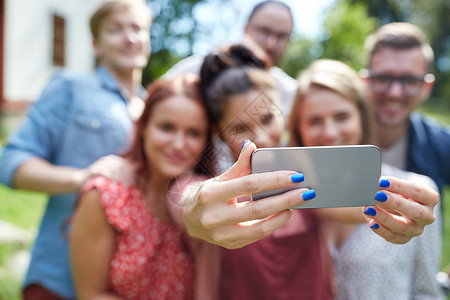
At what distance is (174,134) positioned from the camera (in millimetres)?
1596

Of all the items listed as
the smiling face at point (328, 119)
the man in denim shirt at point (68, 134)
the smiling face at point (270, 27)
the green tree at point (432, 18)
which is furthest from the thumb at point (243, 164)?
the green tree at point (432, 18)

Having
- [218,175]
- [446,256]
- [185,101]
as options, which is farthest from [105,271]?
[446,256]

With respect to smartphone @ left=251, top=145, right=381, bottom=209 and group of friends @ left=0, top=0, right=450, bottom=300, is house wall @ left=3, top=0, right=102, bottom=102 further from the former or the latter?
smartphone @ left=251, top=145, right=381, bottom=209

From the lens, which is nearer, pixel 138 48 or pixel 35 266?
pixel 35 266

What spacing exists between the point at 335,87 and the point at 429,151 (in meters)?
1.58

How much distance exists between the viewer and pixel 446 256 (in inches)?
219

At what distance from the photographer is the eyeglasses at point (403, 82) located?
103 inches

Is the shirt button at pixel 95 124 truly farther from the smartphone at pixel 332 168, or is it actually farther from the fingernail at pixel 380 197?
the fingernail at pixel 380 197

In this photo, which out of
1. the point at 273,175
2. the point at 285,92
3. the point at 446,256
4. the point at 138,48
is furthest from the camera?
the point at 446,256

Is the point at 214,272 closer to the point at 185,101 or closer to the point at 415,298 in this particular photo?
the point at 185,101

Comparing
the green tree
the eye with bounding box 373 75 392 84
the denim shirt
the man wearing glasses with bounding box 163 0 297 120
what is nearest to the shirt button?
the denim shirt

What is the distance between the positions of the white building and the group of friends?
7.84 m

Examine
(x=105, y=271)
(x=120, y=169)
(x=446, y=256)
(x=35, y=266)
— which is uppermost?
(x=120, y=169)

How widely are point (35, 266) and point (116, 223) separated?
853 mm
